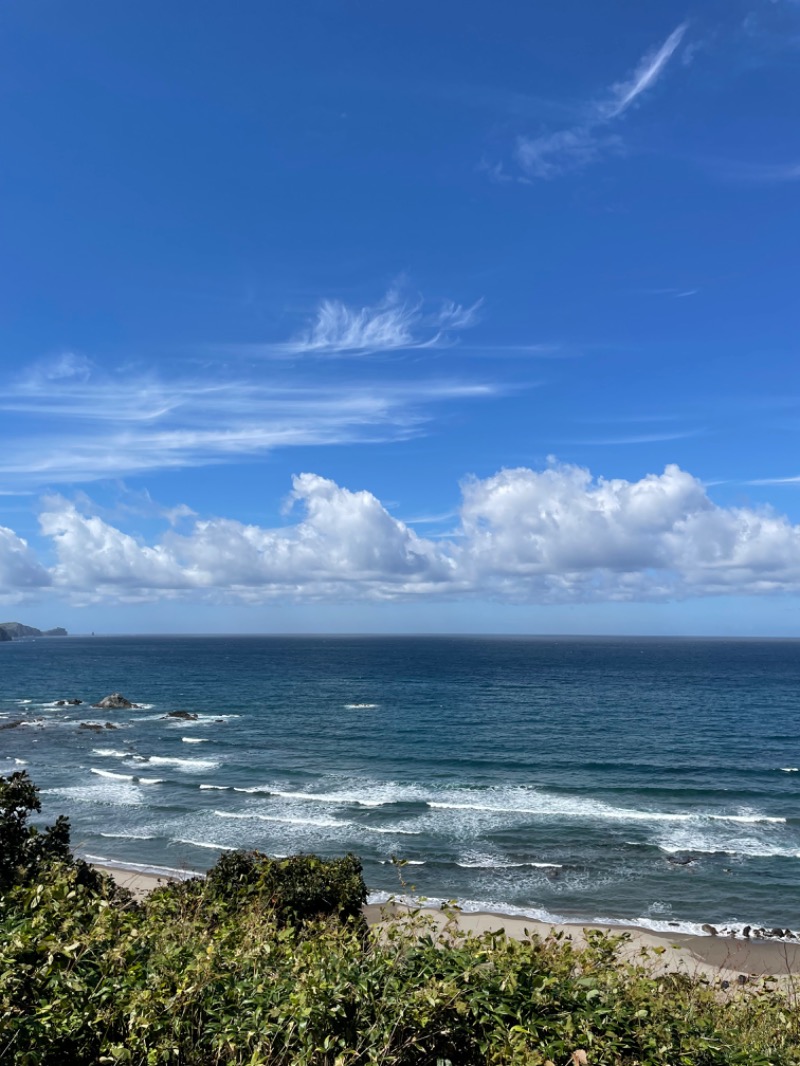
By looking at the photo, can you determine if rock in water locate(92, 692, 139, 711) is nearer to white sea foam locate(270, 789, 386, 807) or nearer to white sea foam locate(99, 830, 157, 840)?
white sea foam locate(270, 789, 386, 807)

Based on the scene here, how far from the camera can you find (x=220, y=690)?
9725 cm

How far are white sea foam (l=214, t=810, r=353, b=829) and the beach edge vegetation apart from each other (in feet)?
99.6

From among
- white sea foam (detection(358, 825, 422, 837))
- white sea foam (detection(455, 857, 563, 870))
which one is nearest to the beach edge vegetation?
white sea foam (detection(455, 857, 563, 870))

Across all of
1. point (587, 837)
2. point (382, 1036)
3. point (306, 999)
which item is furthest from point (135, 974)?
point (587, 837)

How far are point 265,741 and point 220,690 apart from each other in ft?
133

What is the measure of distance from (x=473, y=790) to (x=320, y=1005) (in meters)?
39.9

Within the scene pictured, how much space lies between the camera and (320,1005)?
553cm

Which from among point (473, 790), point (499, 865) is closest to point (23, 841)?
point (499, 865)

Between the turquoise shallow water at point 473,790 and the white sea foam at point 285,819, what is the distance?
6.8 inches

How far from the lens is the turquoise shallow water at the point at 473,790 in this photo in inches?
1153

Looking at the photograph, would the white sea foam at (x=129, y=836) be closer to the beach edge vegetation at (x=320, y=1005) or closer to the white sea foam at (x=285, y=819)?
the white sea foam at (x=285, y=819)

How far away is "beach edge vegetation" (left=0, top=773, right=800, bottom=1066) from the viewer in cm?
543

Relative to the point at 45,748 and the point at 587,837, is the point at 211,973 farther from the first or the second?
the point at 45,748

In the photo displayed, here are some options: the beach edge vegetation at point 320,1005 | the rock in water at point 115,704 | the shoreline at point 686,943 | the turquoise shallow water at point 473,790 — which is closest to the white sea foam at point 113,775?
the turquoise shallow water at point 473,790
